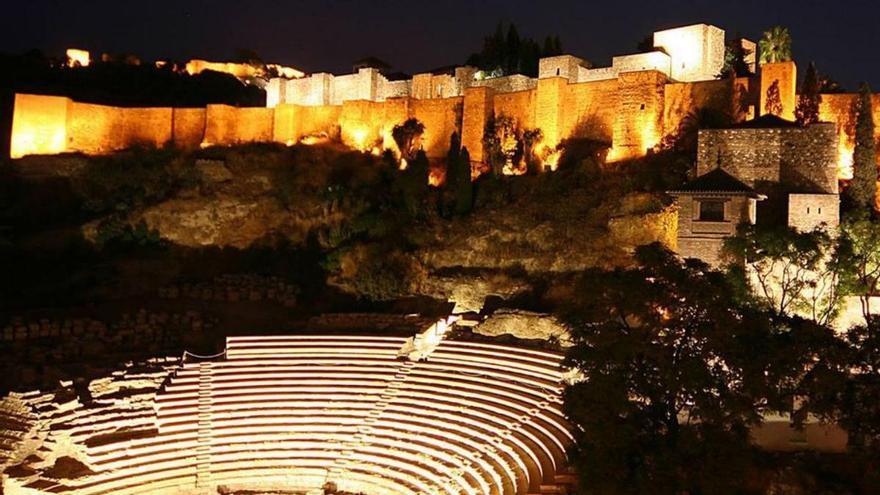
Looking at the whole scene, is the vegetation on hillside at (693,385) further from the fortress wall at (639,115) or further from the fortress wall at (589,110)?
the fortress wall at (589,110)

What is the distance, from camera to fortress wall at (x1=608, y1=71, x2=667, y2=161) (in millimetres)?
27125

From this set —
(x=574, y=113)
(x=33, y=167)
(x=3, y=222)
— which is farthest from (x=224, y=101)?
(x=574, y=113)

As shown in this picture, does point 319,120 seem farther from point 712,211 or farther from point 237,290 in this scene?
point 712,211

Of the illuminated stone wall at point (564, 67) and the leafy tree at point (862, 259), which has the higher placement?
the illuminated stone wall at point (564, 67)

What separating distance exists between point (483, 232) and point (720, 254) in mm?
8776

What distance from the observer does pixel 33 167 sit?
108 ft

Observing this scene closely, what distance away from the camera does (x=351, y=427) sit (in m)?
16.2

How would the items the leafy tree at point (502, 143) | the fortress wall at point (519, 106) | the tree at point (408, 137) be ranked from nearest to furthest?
the leafy tree at point (502, 143)
the fortress wall at point (519, 106)
the tree at point (408, 137)

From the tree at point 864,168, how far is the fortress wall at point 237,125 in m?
26.5

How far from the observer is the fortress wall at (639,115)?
89.0 feet

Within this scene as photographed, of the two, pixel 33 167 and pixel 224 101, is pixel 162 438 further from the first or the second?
pixel 224 101

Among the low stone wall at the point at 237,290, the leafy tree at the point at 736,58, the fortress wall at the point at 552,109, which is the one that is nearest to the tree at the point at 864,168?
the leafy tree at the point at 736,58

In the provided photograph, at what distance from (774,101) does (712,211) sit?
868cm

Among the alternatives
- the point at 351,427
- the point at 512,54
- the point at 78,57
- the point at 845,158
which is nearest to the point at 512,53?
the point at 512,54
